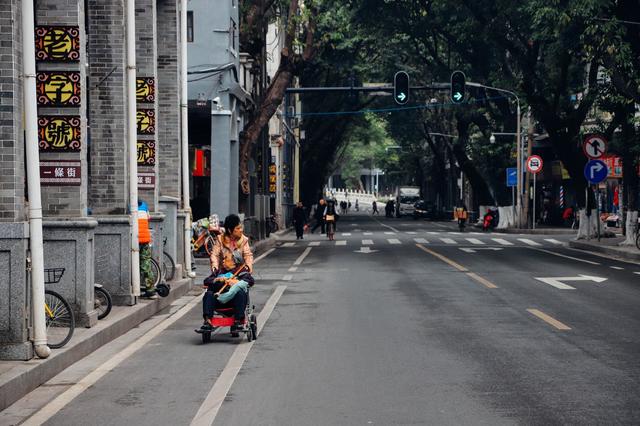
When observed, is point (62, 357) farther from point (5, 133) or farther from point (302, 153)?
point (302, 153)

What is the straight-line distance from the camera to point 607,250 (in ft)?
111

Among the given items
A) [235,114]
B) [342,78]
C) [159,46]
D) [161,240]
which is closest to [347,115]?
[342,78]

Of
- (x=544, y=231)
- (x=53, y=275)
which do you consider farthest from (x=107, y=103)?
(x=544, y=231)

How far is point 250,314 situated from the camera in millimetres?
13250

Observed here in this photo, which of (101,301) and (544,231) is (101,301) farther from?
(544,231)

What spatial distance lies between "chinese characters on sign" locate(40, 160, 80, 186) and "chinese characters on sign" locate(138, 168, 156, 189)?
623 cm

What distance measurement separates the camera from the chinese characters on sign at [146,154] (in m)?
20.0

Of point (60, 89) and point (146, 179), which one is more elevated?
point (60, 89)

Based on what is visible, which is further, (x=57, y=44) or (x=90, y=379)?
(x=57, y=44)

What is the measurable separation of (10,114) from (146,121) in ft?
30.1

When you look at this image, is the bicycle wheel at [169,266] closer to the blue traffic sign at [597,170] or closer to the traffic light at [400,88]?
the traffic light at [400,88]

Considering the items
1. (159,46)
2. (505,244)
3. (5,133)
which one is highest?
(159,46)

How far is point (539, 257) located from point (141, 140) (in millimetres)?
14108

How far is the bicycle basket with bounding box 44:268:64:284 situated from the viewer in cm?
1244
